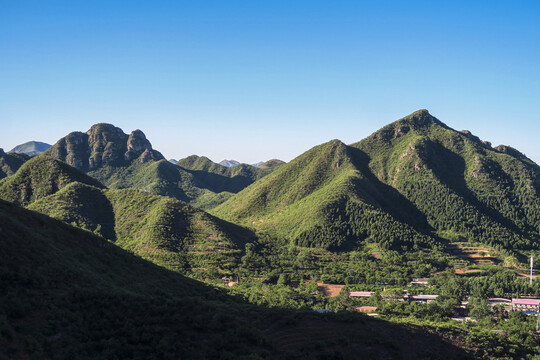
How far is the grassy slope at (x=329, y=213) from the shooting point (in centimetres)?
14200

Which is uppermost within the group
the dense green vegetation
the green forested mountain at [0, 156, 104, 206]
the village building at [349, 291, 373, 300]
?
the green forested mountain at [0, 156, 104, 206]

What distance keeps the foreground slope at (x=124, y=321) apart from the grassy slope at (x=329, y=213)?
323ft

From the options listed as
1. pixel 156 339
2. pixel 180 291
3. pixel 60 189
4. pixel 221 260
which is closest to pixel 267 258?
pixel 221 260

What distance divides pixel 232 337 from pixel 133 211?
10190 cm

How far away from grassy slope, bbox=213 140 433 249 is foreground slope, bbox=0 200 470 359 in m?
98.4

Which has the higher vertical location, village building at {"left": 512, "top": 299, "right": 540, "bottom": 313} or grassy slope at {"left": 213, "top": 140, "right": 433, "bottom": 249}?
grassy slope at {"left": 213, "top": 140, "right": 433, "bottom": 249}

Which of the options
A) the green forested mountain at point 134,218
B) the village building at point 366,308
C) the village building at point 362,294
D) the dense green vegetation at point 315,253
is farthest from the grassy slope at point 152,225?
the village building at point 366,308

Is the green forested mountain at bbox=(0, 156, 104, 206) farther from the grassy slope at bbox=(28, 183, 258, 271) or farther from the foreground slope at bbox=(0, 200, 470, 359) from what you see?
the foreground slope at bbox=(0, 200, 470, 359)

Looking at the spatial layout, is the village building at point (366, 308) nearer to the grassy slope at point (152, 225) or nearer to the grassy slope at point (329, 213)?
the grassy slope at point (152, 225)

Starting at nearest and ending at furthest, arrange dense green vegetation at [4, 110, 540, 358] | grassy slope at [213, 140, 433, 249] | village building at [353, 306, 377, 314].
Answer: dense green vegetation at [4, 110, 540, 358] → village building at [353, 306, 377, 314] → grassy slope at [213, 140, 433, 249]

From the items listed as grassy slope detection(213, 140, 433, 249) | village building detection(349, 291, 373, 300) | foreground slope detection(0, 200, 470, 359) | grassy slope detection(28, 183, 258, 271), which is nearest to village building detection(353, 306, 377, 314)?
village building detection(349, 291, 373, 300)

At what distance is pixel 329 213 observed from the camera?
15175 centimetres

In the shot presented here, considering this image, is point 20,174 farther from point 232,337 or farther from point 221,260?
point 232,337

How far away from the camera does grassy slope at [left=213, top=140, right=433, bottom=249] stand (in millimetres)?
142000
